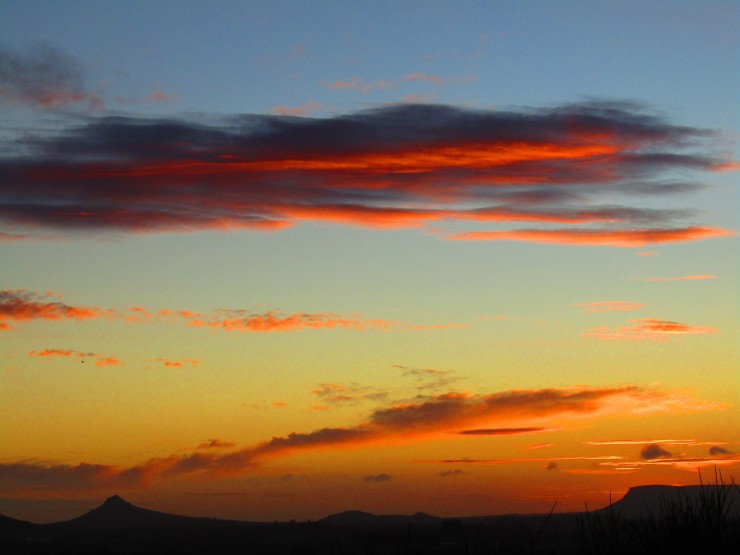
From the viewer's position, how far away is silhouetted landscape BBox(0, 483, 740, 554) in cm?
1712

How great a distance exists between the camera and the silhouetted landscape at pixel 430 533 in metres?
17.1

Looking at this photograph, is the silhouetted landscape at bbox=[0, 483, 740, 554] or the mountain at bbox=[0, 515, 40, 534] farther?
the mountain at bbox=[0, 515, 40, 534]

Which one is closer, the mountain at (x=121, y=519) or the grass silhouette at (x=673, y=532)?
the grass silhouette at (x=673, y=532)

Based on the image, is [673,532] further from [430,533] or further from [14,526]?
[14,526]

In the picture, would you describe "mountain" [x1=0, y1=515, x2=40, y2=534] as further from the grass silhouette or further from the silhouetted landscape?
the grass silhouette

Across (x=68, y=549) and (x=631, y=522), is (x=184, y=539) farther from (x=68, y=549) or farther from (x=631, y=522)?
(x=631, y=522)

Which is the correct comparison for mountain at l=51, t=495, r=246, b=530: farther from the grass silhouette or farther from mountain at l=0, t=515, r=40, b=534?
the grass silhouette

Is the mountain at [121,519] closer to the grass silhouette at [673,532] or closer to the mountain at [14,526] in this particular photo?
the mountain at [14,526]

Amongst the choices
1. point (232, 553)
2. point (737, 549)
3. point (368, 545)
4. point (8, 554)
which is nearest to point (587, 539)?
point (737, 549)

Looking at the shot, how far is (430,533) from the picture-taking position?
116 feet

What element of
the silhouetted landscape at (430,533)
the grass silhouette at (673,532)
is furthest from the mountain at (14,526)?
the grass silhouette at (673,532)

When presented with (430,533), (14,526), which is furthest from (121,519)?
(430,533)

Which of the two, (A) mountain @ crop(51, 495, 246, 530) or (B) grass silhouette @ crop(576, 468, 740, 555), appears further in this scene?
(A) mountain @ crop(51, 495, 246, 530)

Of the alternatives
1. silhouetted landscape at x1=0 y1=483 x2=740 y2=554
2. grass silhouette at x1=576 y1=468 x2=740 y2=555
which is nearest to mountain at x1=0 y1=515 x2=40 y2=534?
silhouetted landscape at x1=0 y1=483 x2=740 y2=554
